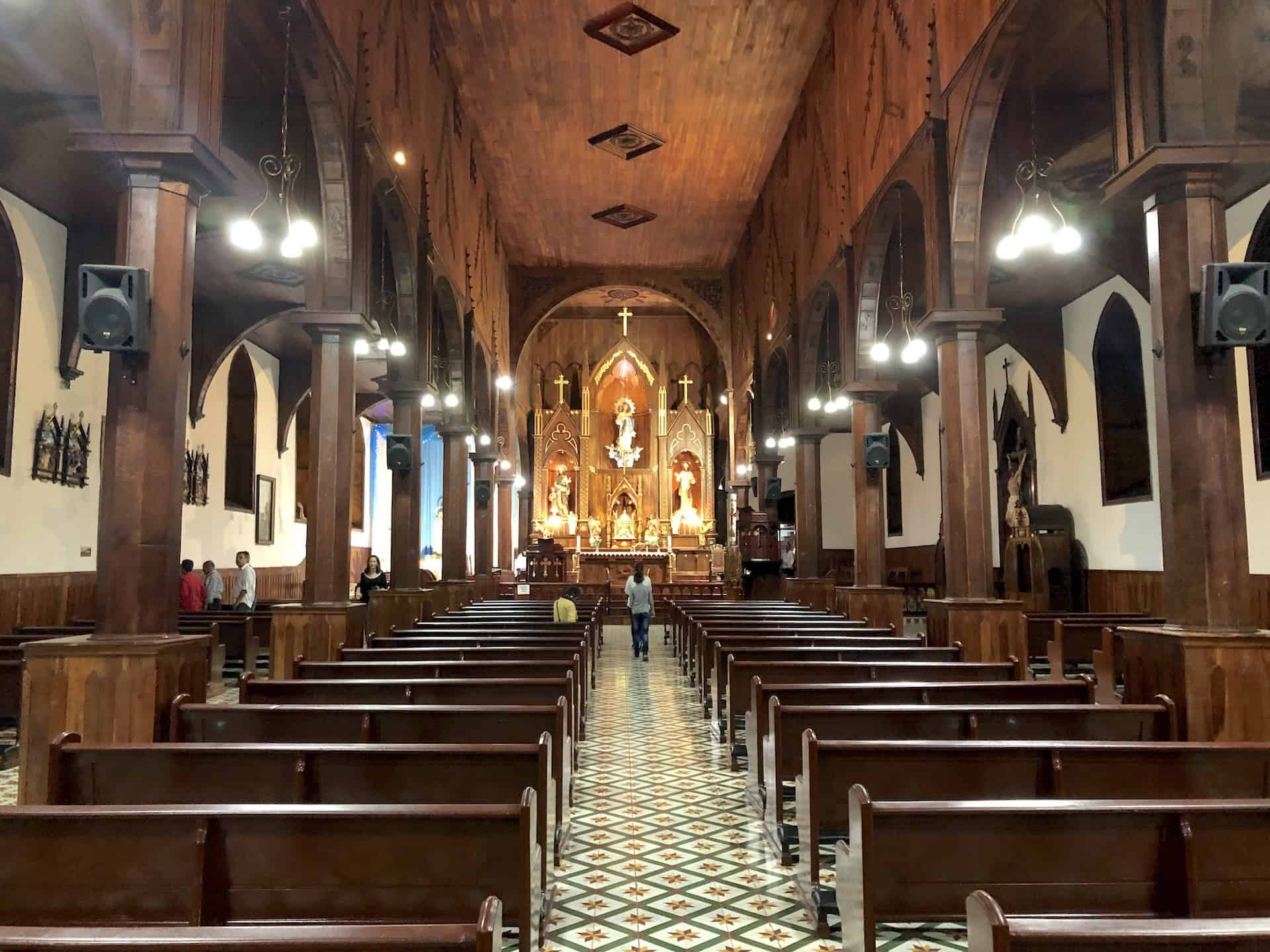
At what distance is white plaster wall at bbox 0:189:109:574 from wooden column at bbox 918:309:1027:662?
30.5ft

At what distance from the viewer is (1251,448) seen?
10.6m

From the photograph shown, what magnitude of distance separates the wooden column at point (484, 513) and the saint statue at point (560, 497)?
25.4ft

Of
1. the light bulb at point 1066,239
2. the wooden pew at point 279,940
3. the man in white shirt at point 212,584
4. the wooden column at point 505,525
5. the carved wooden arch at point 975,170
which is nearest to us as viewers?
the wooden pew at point 279,940

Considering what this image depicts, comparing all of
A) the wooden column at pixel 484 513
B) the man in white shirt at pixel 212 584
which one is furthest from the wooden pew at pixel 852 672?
the wooden column at pixel 484 513

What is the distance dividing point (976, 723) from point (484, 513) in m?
15.5

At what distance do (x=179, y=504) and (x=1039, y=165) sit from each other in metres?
10.1

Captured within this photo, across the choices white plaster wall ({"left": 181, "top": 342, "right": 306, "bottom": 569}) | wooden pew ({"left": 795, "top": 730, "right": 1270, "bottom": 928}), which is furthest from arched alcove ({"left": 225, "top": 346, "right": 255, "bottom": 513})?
wooden pew ({"left": 795, "top": 730, "right": 1270, "bottom": 928})

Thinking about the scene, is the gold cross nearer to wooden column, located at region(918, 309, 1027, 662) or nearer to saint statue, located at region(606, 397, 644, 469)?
saint statue, located at region(606, 397, 644, 469)

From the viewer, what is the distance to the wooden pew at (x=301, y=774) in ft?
12.0

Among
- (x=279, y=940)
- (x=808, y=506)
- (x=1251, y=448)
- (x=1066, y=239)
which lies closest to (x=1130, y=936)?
(x=279, y=940)

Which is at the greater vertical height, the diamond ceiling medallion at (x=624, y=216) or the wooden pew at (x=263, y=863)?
the diamond ceiling medallion at (x=624, y=216)

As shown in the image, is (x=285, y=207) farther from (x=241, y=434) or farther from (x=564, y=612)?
(x=241, y=434)

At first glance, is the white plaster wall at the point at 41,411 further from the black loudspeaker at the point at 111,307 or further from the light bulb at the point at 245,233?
the black loudspeaker at the point at 111,307

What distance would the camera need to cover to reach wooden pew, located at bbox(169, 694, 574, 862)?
4.71 metres
